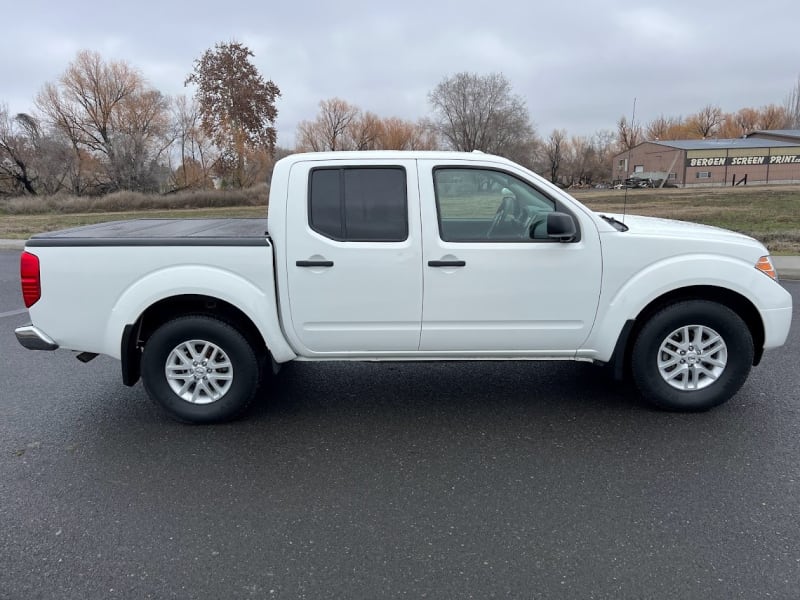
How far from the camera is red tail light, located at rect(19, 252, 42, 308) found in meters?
3.93

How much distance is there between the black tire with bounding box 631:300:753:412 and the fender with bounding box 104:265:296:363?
2.68 metres

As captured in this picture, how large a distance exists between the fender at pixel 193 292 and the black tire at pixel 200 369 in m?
0.23

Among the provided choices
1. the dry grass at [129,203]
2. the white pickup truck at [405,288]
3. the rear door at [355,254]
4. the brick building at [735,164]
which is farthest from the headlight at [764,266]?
the brick building at [735,164]

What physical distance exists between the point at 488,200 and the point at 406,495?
7.08ft

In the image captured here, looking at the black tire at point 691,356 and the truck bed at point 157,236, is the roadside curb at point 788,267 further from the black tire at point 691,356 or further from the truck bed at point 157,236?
the truck bed at point 157,236

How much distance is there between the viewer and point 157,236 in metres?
4.08

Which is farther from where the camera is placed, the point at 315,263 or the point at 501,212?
the point at 501,212

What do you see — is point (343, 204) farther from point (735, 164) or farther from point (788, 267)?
point (735, 164)

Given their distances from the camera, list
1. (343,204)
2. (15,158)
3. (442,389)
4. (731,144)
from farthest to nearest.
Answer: (731,144) < (15,158) < (442,389) < (343,204)

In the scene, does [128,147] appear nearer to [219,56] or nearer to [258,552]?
[219,56]

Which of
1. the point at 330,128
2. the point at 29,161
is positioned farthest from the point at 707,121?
the point at 29,161

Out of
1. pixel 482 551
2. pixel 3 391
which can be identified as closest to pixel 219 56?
pixel 3 391

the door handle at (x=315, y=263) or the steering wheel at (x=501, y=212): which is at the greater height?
the steering wheel at (x=501, y=212)

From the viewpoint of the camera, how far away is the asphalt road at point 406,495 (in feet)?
8.34
